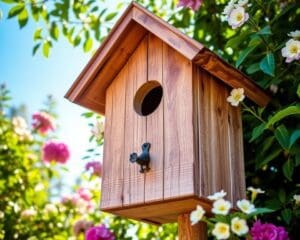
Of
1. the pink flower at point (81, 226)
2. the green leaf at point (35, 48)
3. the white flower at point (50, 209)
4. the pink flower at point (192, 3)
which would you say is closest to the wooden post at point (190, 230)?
the pink flower at point (192, 3)

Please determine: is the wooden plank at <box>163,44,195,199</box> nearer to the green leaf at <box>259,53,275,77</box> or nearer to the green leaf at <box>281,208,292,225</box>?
the green leaf at <box>259,53,275,77</box>

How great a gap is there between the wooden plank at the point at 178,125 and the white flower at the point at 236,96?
0.19 metres

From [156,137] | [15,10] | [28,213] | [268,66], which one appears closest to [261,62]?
[268,66]

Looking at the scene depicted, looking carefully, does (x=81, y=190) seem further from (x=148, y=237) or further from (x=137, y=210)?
(x=137, y=210)

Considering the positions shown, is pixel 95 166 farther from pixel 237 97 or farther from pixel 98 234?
pixel 237 97

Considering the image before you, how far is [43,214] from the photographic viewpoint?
3738mm

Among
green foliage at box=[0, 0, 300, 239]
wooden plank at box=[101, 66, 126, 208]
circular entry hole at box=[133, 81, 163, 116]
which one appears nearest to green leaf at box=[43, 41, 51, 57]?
green foliage at box=[0, 0, 300, 239]

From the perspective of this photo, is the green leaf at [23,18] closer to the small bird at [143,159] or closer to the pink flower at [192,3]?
the pink flower at [192,3]

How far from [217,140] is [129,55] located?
598 mm

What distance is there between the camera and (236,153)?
76.4 inches

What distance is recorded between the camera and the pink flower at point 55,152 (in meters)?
3.79

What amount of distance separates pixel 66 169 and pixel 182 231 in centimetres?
225

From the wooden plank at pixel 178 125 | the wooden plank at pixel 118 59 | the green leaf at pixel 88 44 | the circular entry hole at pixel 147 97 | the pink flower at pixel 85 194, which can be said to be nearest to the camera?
the wooden plank at pixel 178 125

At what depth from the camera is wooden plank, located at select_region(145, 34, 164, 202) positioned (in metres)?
1.70
